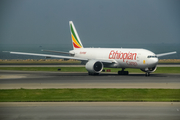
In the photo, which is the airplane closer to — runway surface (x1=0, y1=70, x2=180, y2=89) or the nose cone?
the nose cone

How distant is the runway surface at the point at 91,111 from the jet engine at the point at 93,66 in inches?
1136

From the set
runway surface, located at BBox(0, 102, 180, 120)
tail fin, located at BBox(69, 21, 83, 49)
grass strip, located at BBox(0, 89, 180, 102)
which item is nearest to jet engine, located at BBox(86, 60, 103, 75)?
tail fin, located at BBox(69, 21, 83, 49)

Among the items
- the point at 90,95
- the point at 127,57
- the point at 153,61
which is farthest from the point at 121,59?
the point at 90,95

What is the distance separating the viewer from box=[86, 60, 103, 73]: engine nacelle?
175 feet

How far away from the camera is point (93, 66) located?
53125 mm

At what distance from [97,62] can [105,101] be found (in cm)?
2962

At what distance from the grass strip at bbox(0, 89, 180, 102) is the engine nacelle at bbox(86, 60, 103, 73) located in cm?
2116

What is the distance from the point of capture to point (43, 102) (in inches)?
979

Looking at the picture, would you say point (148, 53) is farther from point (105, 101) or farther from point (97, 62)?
point (105, 101)

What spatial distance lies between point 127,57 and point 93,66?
606 cm

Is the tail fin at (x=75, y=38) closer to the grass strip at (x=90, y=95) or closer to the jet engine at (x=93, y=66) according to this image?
the jet engine at (x=93, y=66)

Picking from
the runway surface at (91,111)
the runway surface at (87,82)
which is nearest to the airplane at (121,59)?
the runway surface at (87,82)

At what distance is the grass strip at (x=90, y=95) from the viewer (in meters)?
26.3

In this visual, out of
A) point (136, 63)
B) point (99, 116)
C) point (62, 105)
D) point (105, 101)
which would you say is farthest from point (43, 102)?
point (136, 63)
